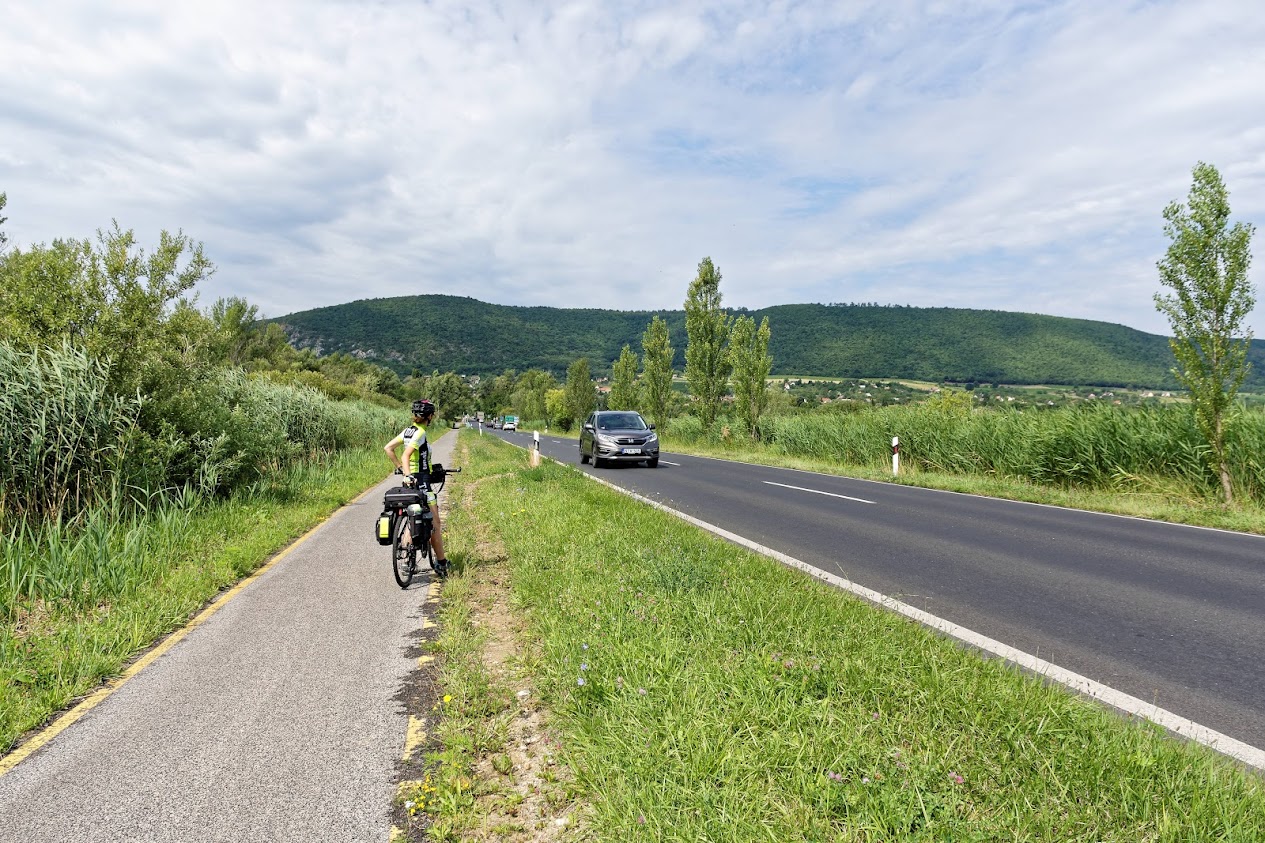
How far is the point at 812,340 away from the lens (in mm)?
107062

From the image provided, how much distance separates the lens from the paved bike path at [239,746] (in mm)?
2686

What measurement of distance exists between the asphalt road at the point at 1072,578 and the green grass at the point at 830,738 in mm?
819

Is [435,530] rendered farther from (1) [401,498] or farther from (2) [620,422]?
(2) [620,422]

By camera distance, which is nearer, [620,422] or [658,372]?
[620,422]

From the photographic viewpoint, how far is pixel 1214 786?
2.44 metres

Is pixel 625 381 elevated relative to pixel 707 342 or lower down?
lower down

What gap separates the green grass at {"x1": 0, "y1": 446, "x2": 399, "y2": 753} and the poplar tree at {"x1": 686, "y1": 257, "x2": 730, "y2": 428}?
2776 cm

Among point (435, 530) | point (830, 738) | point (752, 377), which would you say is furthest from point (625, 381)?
point (830, 738)

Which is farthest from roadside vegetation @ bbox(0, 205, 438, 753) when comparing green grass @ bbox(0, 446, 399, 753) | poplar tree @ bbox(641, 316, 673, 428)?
poplar tree @ bbox(641, 316, 673, 428)

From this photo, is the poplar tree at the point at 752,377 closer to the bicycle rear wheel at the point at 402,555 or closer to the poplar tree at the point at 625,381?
the poplar tree at the point at 625,381

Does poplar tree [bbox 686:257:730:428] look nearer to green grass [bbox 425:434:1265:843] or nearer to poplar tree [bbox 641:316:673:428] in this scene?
poplar tree [bbox 641:316:673:428]

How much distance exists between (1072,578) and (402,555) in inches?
253

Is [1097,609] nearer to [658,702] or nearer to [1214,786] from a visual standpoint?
[1214,786]

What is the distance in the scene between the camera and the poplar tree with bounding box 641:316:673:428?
43.2 meters
